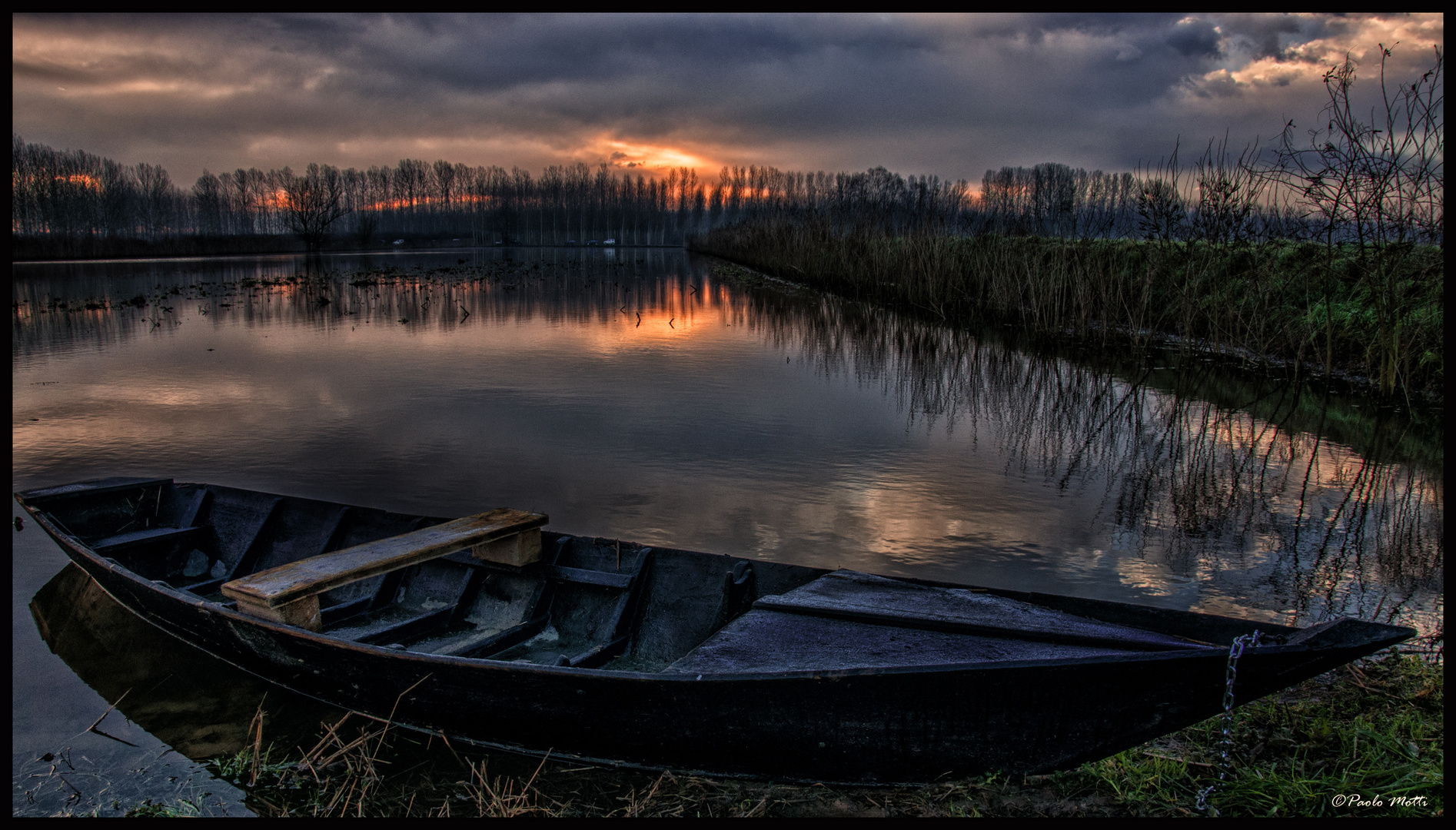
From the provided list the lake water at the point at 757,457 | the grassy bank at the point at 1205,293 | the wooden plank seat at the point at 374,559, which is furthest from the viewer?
the grassy bank at the point at 1205,293

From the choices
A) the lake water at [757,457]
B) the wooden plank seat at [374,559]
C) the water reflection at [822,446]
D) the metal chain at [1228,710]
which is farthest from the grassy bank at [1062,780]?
the water reflection at [822,446]

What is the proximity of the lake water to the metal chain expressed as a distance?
1.69 m

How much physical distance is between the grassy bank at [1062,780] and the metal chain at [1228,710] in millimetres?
33

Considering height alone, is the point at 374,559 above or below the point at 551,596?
above

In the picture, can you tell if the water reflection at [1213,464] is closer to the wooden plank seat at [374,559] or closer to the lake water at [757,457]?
the lake water at [757,457]

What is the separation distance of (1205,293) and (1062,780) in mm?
14070

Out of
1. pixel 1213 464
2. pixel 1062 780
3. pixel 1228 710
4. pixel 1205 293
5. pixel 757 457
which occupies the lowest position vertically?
pixel 1062 780

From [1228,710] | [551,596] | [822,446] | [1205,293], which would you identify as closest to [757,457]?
[822,446]

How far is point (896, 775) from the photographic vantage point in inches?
120

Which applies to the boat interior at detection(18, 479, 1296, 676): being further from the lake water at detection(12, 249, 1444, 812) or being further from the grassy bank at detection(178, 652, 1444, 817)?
the lake water at detection(12, 249, 1444, 812)

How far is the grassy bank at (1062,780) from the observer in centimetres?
288

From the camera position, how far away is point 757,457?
7.89 meters

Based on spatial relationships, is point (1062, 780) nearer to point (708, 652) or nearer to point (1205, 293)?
point (708, 652)

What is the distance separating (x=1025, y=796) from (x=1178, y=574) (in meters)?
2.79
